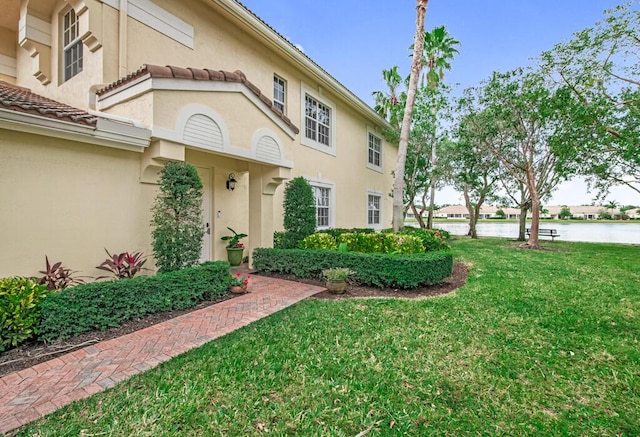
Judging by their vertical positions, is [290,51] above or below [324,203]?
above

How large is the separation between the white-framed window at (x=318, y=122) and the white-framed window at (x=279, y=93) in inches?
30.4

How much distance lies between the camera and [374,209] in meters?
16.3

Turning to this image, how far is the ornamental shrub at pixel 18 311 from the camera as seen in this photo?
3461 mm

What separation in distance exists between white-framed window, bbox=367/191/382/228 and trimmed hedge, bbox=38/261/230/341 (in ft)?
36.7

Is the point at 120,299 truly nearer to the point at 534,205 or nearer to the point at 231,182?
the point at 231,182

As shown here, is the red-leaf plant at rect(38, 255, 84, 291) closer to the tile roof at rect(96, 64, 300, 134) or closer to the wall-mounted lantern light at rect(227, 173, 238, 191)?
the tile roof at rect(96, 64, 300, 134)

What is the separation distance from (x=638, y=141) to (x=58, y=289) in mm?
16935

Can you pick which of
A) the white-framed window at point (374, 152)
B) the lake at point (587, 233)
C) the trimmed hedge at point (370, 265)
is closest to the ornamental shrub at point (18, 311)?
the trimmed hedge at point (370, 265)

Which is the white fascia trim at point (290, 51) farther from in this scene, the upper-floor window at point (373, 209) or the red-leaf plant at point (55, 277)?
the red-leaf plant at point (55, 277)

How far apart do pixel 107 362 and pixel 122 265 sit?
2.22 metres

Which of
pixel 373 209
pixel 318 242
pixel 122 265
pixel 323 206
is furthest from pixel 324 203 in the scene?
pixel 122 265

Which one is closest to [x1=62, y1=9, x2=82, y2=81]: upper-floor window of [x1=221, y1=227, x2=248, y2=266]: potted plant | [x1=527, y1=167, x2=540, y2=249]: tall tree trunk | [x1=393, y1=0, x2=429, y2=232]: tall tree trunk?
[x1=221, y1=227, x2=248, y2=266]: potted plant

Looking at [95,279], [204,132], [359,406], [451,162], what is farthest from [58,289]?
[451,162]

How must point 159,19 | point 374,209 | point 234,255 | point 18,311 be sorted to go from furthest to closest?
point 374,209 < point 234,255 < point 159,19 < point 18,311
